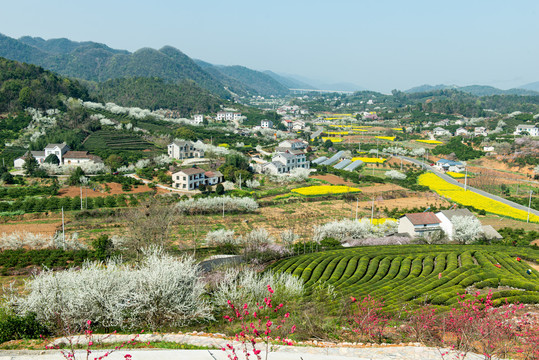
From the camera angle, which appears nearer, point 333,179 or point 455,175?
point 333,179

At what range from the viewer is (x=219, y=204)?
37.5 meters

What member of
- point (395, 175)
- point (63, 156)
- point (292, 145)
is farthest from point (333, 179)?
point (63, 156)

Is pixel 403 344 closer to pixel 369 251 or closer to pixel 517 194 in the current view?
pixel 369 251

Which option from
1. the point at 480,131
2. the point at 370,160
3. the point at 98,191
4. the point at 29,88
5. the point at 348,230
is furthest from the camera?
the point at 480,131

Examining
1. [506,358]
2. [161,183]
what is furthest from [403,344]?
[161,183]

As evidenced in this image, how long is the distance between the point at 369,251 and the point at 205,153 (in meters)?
37.6

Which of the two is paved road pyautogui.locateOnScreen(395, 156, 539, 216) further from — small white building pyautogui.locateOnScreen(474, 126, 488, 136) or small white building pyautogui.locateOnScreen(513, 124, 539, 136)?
small white building pyautogui.locateOnScreen(513, 124, 539, 136)

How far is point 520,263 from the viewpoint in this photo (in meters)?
23.6

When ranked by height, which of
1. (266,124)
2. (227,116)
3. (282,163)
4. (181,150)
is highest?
(227,116)

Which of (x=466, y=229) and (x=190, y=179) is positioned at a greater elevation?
(x=190, y=179)

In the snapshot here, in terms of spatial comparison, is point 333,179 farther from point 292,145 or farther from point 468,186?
point 292,145

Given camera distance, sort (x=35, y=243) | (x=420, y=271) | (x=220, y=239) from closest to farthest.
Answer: (x=420, y=271) → (x=35, y=243) → (x=220, y=239)

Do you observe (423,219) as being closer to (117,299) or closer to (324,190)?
(324,190)

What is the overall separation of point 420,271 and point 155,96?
100032 millimetres
